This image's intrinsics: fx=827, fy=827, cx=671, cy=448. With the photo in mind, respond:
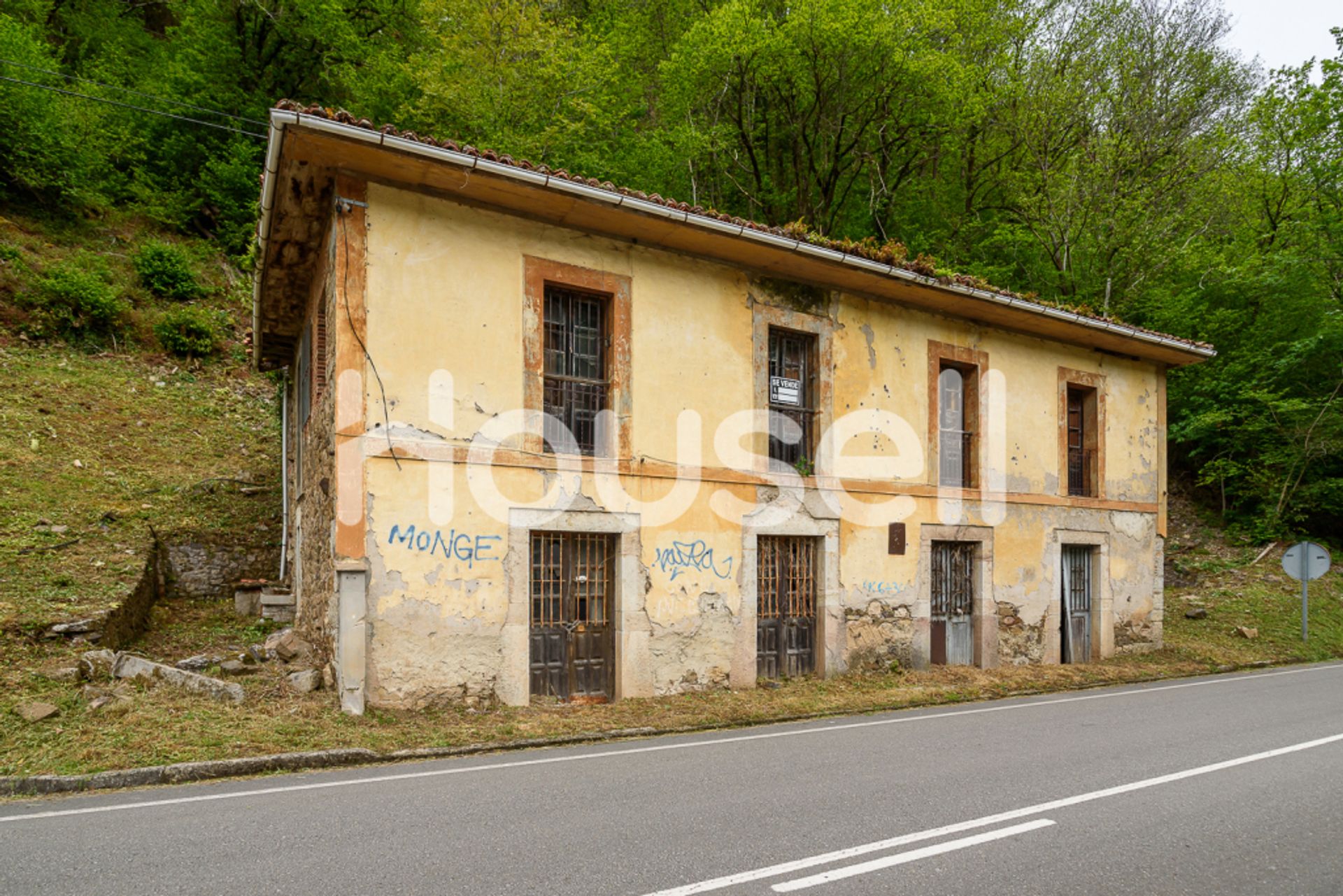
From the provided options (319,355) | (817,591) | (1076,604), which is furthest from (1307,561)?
(319,355)

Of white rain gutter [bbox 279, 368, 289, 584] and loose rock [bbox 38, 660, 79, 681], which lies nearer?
loose rock [bbox 38, 660, 79, 681]

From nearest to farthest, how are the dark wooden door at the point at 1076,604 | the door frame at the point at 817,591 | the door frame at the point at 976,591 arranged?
the door frame at the point at 817,591
the door frame at the point at 976,591
the dark wooden door at the point at 1076,604

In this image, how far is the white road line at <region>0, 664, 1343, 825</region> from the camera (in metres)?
5.31

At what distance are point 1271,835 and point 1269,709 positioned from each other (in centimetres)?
578

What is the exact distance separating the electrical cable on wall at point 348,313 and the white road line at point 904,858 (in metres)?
5.75

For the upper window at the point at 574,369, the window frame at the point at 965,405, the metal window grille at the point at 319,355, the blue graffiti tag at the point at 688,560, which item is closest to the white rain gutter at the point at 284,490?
the metal window grille at the point at 319,355

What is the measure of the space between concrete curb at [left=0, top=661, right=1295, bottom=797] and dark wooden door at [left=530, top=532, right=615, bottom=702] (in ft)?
4.54

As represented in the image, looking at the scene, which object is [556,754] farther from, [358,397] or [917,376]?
[917,376]

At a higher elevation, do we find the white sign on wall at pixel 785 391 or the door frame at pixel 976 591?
A: the white sign on wall at pixel 785 391

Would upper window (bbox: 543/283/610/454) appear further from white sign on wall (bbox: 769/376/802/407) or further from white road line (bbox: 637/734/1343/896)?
white road line (bbox: 637/734/1343/896)

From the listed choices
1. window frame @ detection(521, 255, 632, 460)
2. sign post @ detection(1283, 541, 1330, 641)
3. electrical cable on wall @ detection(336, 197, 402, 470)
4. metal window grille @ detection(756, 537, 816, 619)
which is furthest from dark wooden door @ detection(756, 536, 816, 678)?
sign post @ detection(1283, 541, 1330, 641)

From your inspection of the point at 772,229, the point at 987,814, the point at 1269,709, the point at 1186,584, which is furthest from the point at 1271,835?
the point at 1186,584

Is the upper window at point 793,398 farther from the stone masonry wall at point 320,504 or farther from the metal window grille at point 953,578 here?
the stone masonry wall at point 320,504

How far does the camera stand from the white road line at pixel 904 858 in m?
3.93
